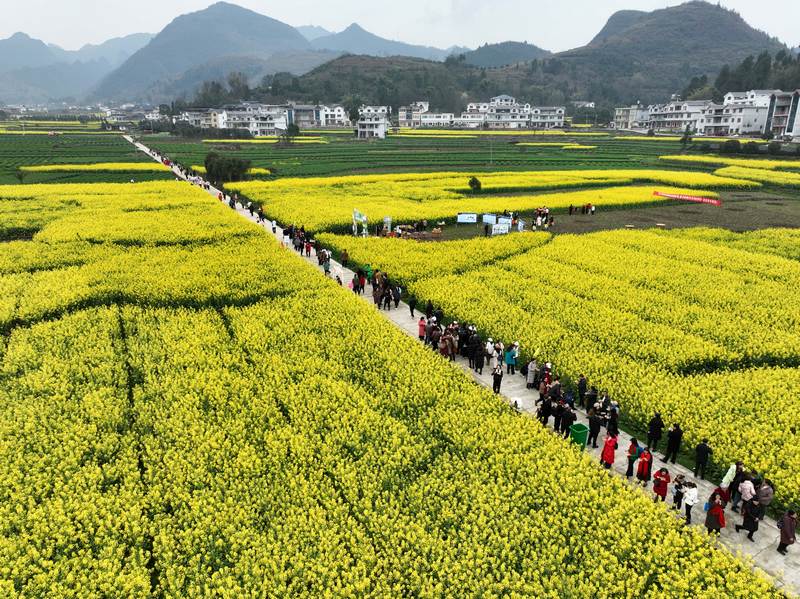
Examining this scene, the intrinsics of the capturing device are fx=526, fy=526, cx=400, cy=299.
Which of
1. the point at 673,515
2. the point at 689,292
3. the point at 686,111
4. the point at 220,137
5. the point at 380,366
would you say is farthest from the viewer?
the point at 686,111

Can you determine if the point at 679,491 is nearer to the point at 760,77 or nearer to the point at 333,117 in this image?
the point at 760,77

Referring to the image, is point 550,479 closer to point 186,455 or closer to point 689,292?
point 186,455

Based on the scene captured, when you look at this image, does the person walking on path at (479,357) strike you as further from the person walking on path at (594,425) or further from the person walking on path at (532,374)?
the person walking on path at (594,425)

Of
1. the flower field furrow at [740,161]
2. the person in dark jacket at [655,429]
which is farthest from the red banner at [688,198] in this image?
the person in dark jacket at [655,429]

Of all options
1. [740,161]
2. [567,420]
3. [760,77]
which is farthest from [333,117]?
[567,420]

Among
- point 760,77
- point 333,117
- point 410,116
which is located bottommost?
point 333,117

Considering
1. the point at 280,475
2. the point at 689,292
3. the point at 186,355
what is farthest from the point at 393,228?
the point at 280,475

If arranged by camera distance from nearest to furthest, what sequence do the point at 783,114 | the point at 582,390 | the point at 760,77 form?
the point at 582,390 → the point at 783,114 → the point at 760,77
